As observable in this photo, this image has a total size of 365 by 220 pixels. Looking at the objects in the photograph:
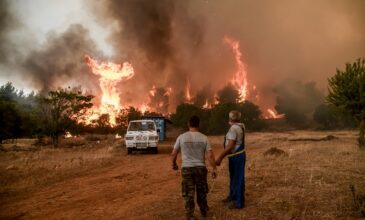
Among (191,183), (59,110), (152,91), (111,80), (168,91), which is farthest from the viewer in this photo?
(168,91)

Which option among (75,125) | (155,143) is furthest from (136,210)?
(75,125)

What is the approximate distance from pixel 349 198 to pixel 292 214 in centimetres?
197

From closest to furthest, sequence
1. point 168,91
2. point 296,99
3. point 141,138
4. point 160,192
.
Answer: point 160,192
point 141,138
point 296,99
point 168,91

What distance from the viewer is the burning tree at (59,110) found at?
2855cm

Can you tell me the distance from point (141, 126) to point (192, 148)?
A: 1610 cm

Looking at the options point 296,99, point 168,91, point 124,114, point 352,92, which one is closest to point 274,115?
point 296,99

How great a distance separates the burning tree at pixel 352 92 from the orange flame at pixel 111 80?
43749 mm

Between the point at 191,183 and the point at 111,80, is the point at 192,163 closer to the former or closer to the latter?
the point at 191,183

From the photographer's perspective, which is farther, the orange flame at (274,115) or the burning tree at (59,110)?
the orange flame at (274,115)

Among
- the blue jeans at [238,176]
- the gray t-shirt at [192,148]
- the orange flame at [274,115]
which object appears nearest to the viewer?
the gray t-shirt at [192,148]

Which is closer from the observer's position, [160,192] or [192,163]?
[192,163]

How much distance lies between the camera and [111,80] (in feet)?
206

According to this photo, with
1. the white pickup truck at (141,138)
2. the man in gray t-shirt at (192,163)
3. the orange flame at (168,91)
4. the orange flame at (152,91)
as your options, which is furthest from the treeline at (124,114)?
the man in gray t-shirt at (192,163)

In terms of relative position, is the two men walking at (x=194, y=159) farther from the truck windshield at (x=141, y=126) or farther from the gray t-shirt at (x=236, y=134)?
the truck windshield at (x=141, y=126)
